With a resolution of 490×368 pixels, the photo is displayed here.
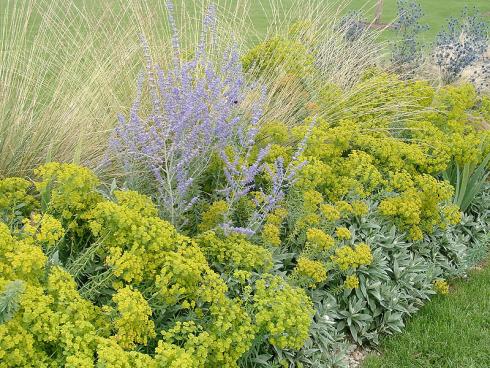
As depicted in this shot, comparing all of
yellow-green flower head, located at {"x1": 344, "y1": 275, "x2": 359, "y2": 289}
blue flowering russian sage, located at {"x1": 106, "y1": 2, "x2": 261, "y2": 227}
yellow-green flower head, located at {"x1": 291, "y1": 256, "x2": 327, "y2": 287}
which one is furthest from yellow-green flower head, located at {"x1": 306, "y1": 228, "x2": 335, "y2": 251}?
blue flowering russian sage, located at {"x1": 106, "y1": 2, "x2": 261, "y2": 227}

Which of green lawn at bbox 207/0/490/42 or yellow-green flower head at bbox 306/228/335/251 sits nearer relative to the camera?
yellow-green flower head at bbox 306/228/335/251

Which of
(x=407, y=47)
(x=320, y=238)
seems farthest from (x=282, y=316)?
(x=407, y=47)

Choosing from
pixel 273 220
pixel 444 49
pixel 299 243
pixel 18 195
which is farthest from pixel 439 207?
pixel 444 49

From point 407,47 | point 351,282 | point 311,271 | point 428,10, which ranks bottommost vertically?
point 351,282

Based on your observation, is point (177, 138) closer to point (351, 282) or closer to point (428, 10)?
point (351, 282)

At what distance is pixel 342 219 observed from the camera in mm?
3576

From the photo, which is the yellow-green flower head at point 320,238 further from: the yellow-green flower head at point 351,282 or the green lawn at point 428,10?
the green lawn at point 428,10

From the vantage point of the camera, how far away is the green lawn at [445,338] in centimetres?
316

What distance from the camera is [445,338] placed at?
3.33 metres

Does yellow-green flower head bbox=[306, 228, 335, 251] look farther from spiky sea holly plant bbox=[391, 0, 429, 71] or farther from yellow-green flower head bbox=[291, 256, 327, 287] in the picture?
spiky sea holly plant bbox=[391, 0, 429, 71]

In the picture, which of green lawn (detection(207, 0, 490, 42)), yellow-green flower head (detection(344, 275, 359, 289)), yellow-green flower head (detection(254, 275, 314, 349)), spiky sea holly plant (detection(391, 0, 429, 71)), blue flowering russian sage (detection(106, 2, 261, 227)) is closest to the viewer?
yellow-green flower head (detection(254, 275, 314, 349))

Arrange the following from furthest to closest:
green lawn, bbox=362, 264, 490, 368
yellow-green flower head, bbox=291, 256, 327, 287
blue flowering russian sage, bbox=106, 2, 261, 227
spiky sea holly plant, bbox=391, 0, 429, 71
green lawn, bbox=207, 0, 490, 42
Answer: green lawn, bbox=207, 0, 490, 42 < spiky sea holly plant, bbox=391, 0, 429, 71 < green lawn, bbox=362, 264, 490, 368 < blue flowering russian sage, bbox=106, 2, 261, 227 < yellow-green flower head, bbox=291, 256, 327, 287

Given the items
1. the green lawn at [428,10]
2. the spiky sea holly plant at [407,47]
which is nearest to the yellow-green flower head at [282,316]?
the spiky sea holly plant at [407,47]

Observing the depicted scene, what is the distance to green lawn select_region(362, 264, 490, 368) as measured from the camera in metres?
3.16
